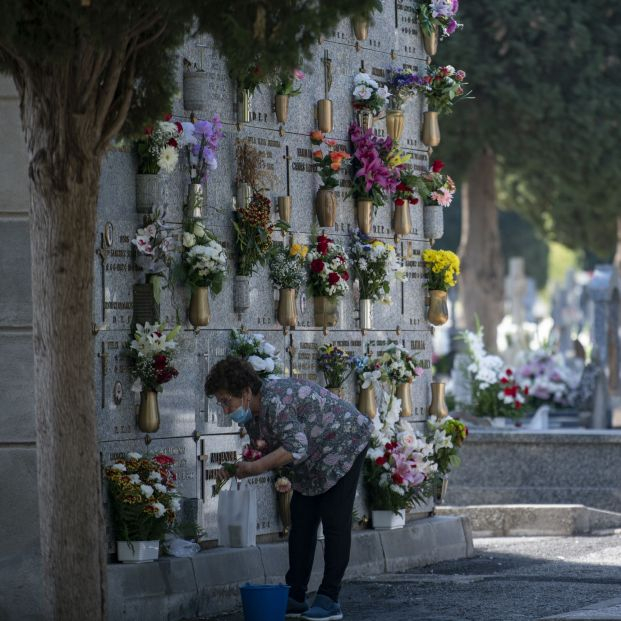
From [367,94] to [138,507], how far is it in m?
3.73

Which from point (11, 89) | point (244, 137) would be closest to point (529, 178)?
point (244, 137)

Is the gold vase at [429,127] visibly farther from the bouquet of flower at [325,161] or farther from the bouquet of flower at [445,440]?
the bouquet of flower at [445,440]

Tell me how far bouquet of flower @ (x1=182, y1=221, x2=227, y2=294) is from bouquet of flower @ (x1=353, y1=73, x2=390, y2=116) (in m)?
2.03

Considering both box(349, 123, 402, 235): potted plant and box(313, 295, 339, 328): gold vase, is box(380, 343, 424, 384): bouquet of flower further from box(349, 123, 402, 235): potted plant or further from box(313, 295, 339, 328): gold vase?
box(349, 123, 402, 235): potted plant

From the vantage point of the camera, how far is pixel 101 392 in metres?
9.23

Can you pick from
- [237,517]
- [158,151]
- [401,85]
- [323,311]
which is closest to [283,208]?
[323,311]

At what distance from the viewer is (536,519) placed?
13594 millimetres

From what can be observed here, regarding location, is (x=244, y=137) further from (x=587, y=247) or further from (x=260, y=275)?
(x=587, y=247)

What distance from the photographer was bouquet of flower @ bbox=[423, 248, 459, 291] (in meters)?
11.9

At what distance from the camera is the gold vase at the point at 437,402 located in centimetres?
1199

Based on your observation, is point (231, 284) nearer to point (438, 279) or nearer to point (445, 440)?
point (438, 279)

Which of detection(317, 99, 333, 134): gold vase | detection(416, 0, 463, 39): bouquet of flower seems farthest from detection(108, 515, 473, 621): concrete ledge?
detection(416, 0, 463, 39): bouquet of flower

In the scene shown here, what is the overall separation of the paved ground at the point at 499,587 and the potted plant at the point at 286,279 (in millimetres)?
1775

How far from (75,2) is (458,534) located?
620cm
